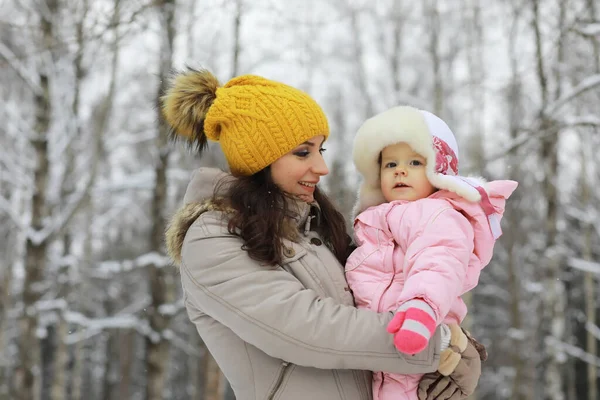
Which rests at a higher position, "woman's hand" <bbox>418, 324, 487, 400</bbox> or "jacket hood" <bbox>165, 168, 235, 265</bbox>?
"jacket hood" <bbox>165, 168, 235, 265</bbox>

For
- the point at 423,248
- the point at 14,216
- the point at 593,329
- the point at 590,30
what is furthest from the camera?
the point at 593,329

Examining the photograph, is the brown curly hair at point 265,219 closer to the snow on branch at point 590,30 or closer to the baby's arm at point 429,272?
the baby's arm at point 429,272

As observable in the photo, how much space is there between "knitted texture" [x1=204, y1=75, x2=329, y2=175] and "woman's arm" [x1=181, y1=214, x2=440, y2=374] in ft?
1.38

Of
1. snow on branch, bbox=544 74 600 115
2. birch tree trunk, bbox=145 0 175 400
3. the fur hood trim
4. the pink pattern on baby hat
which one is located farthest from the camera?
birch tree trunk, bbox=145 0 175 400

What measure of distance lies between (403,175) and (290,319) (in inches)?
29.5

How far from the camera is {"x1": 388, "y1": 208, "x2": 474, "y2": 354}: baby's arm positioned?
1566mm

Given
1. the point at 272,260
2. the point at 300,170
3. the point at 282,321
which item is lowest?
the point at 282,321

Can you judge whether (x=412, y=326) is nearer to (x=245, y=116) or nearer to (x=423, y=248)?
(x=423, y=248)

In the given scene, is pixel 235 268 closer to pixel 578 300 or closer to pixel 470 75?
pixel 470 75

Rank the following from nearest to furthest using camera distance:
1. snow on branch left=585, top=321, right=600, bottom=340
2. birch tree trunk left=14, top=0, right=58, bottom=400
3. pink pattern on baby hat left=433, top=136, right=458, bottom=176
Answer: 1. pink pattern on baby hat left=433, top=136, right=458, bottom=176
2. birch tree trunk left=14, top=0, right=58, bottom=400
3. snow on branch left=585, top=321, right=600, bottom=340

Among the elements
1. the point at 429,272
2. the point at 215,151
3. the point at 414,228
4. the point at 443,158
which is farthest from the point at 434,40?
the point at 429,272

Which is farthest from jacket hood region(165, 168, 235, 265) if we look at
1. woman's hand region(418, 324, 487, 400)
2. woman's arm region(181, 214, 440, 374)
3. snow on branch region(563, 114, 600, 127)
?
snow on branch region(563, 114, 600, 127)

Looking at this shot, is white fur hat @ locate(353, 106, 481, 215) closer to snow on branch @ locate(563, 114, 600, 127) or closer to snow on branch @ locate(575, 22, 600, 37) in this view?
snow on branch @ locate(575, 22, 600, 37)

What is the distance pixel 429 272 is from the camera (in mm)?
1694
